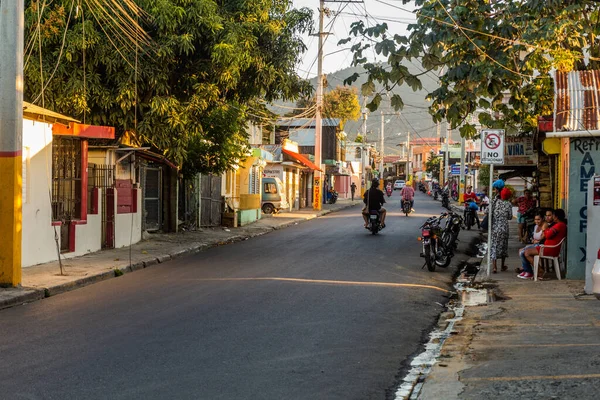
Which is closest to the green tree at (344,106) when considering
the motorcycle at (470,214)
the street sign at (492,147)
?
the motorcycle at (470,214)

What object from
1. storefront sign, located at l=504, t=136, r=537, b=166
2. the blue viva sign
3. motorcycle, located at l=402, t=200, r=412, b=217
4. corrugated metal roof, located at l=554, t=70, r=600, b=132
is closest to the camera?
corrugated metal roof, located at l=554, t=70, r=600, b=132

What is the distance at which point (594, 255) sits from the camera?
42.0 feet

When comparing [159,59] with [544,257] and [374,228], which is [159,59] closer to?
[374,228]

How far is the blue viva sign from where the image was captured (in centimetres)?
1423

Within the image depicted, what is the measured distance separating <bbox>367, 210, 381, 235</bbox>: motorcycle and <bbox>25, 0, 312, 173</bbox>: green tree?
18.7 feet

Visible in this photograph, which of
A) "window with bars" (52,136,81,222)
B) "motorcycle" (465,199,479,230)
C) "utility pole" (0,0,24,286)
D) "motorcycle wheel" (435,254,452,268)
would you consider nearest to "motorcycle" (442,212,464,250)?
"motorcycle wheel" (435,254,452,268)

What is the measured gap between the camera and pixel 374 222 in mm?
27156

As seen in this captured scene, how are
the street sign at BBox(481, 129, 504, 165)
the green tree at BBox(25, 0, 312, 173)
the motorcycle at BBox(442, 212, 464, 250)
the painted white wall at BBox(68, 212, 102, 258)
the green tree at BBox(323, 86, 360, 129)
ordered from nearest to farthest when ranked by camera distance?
the street sign at BBox(481, 129, 504, 165), the motorcycle at BBox(442, 212, 464, 250), the painted white wall at BBox(68, 212, 102, 258), the green tree at BBox(25, 0, 312, 173), the green tree at BBox(323, 86, 360, 129)

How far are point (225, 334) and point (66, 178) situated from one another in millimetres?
10242

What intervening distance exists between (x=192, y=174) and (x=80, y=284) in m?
13.0

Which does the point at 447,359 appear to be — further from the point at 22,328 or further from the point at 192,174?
the point at 192,174

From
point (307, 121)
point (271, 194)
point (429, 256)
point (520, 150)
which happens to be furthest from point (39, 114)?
point (307, 121)

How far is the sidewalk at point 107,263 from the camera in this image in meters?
12.6

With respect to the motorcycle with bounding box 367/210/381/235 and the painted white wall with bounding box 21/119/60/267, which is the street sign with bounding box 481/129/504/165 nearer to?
the painted white wall with bounding box 21/119/60/267
